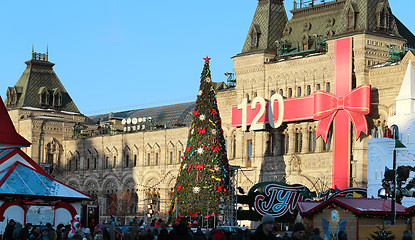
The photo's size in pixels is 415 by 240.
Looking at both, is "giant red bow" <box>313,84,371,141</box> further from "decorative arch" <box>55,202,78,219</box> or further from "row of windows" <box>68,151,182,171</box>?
"decorative arch" <box>55,202,78,219</box>

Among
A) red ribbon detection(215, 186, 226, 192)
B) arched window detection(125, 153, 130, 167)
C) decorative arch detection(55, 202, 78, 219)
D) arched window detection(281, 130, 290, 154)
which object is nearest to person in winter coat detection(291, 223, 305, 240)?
decorative arch detection(55, 202, 78, 219)

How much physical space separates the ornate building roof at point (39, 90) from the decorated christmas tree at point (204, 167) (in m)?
54.0

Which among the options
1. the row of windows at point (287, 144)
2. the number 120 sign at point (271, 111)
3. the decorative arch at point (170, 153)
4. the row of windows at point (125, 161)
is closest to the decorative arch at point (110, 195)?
the row of windows at point (125, 161)

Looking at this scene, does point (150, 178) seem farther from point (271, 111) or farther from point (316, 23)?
point (316, 23)

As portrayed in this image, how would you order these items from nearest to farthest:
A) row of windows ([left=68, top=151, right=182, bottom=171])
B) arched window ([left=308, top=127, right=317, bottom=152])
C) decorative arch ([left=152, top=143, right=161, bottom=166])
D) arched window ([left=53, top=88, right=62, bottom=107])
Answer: arched window ([left=308, top=127, right=317, bottom=152])
row of windows ([left=68, top=151, right=182, bottom=171])
decorative arch ([left=152, top=143, right=161, bottom=166])
arched window ([left=53, top=88, right=62, bottom=107])

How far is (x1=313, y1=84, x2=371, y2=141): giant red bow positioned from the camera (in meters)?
65.2

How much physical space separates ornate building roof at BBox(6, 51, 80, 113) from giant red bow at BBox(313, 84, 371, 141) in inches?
1825

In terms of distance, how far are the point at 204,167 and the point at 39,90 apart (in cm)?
5616

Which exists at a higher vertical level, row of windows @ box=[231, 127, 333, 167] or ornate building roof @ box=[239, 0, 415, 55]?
ornate building roof @ box=[239, 0, 415, 55]

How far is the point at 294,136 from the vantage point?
73.6 meters

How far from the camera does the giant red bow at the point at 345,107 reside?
6525 centimetres

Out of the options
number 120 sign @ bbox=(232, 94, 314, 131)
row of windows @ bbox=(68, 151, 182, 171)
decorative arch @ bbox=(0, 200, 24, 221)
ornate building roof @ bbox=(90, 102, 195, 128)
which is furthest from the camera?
ornate building roof @ bbox=(90, 102, 195, 128)

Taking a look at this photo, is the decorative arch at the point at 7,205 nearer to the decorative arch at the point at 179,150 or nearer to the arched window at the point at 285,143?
the arched window at the point at 285,143

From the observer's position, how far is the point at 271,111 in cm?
7362
